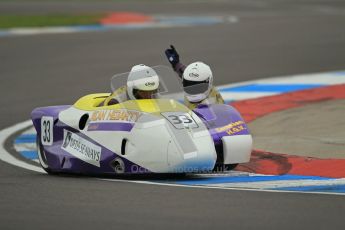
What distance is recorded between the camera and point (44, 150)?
10750 mm

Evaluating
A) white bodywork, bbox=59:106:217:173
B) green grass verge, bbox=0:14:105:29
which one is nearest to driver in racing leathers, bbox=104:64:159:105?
white bodywork, bbox=59:106:217:173

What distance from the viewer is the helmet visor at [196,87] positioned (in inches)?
429

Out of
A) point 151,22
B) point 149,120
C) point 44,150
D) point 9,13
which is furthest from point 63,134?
point 9,13

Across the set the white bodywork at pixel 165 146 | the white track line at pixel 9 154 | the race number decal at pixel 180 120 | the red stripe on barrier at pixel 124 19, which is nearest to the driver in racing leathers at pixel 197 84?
the race number decal at pixel 180 120

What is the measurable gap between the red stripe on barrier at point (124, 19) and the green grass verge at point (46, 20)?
0.25m

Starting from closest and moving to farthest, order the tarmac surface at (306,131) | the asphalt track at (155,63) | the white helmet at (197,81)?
1. the asphalt track at (155,63)
2. the white helmet at (197,81)
3. the tarmac surface at (306,131)

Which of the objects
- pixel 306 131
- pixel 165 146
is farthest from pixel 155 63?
pixel 165 146

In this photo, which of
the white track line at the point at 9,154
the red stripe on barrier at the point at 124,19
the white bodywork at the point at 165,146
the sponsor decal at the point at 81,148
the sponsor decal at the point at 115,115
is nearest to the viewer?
the white bodywork at the point at 165,146

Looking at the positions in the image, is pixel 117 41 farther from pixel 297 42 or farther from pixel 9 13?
pixel 9 13

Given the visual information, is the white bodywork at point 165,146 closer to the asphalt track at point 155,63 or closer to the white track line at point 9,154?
the asphalt track at point 155,63

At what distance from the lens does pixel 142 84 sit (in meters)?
Result: 10.3

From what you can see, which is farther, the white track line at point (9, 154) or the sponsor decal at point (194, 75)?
the white track line at point (9, 154)

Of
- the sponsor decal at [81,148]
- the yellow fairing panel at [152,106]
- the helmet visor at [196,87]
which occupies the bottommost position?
the sponsor decal at [81,148]

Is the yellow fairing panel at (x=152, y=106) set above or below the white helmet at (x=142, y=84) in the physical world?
below
